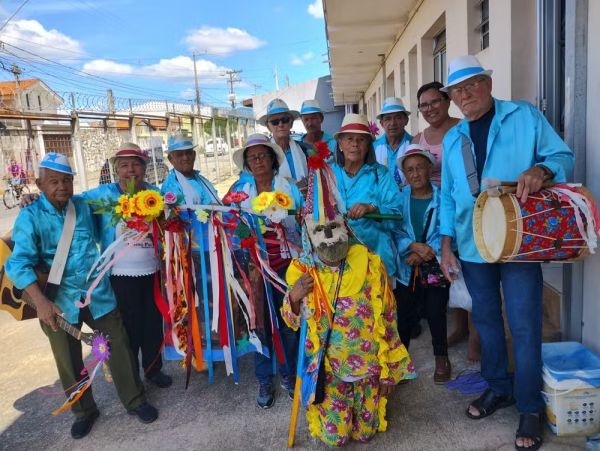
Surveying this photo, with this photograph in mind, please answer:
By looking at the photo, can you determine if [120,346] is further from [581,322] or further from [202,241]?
[581,322]

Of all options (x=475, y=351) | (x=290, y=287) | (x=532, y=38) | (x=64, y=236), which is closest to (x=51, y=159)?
(x=64, y=236)

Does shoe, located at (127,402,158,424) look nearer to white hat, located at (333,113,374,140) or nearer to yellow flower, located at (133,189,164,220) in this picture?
yellow flower, located at (133,189,164,220)

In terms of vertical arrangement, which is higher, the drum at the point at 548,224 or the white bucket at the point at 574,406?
the drum at the point at 548,224

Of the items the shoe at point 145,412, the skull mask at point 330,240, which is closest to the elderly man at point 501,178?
the skull mask at point 330,240

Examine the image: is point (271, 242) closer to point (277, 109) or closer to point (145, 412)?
point (145, 412)

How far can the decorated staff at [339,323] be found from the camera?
2447 millimetres

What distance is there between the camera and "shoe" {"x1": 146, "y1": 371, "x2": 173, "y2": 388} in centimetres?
351

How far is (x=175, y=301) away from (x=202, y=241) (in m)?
0.46

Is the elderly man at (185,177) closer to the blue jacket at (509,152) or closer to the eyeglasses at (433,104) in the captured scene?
the eyeglasses at (433,104)

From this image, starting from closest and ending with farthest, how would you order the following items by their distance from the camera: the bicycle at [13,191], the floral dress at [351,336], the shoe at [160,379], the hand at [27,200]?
1. the floral dress at [351,336]
2. the hand at [27,200]
3. the shoe at [160,379]
4. the bicycle at [13,191]

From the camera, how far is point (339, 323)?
8.09 ft

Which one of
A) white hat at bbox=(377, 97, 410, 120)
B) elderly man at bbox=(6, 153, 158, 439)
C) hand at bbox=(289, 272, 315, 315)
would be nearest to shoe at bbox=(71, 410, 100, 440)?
elderly man at bbox=(6, 153, 158, 439)

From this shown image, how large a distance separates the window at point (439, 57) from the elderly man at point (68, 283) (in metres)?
5.89

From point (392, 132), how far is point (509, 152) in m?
1.94
